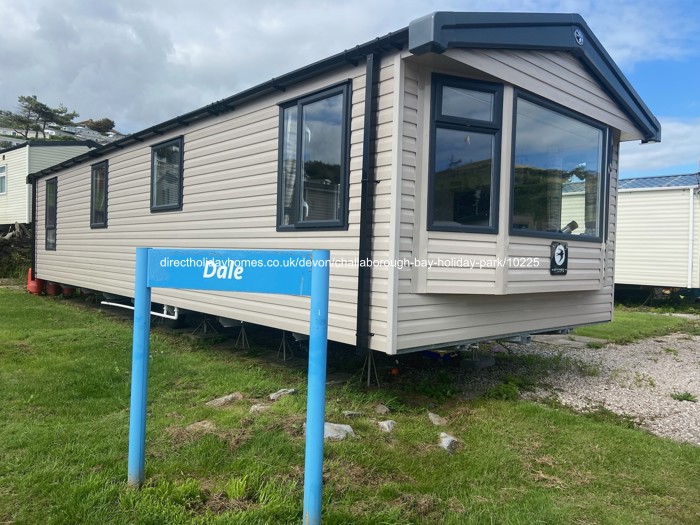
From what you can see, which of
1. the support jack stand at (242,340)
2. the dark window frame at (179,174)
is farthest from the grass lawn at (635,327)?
the dark window frame at (179,174)

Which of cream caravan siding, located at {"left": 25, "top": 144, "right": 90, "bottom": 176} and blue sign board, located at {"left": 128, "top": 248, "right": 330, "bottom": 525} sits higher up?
cream caravan siding, located at {"left": 25, "top": 144, "right": 90, "bottom": 176}

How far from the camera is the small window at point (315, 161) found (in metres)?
4.52

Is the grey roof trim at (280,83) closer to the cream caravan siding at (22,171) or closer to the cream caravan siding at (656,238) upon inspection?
the cream caravan siding at (22,171)

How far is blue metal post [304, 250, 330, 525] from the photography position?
→ 7.74ft

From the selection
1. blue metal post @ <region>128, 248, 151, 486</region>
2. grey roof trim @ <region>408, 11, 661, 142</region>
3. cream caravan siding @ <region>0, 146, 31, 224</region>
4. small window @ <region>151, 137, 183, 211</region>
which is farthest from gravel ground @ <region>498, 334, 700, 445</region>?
cream caravan siding @ <region>0, 146, 31, 224</region>

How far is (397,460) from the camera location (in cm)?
326

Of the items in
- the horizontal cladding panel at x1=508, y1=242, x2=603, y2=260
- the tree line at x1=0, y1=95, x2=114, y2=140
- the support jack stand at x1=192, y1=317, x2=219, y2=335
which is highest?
the tree line at x1=0, y1=95, x2=114, y2=140

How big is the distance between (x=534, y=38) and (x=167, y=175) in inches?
194

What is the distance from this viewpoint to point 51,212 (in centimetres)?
1161

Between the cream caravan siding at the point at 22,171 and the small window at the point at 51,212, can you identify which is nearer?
the small window at the point at 51,212

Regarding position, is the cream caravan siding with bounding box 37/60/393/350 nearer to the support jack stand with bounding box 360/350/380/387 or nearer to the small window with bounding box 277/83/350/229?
the small window with bounding box 277/83/350/229

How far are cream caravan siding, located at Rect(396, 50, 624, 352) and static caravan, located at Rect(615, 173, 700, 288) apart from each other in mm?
9873

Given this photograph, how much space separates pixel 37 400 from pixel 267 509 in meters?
2.65

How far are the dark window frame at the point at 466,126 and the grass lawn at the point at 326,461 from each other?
1511mm
